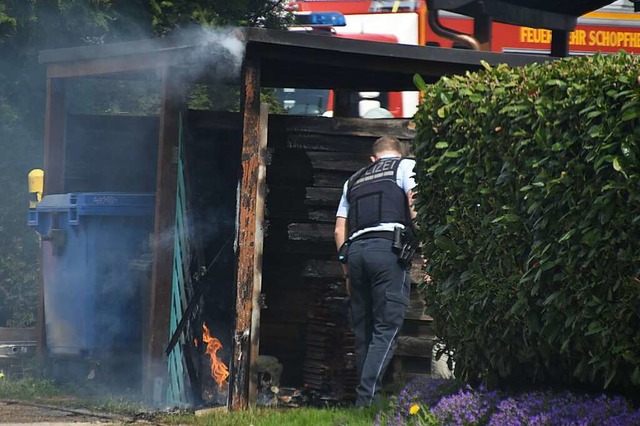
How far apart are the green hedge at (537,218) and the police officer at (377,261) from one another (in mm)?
1037

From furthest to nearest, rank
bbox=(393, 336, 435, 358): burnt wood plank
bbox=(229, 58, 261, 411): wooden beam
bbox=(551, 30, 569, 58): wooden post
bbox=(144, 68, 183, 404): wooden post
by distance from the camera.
→ bbox=(551, 30, 569, 58): wooden post → bbox=(393, 336, 435, 358): burnt wood plank → bbox=(144, 68, 183, 404): wooden post → bbox=(229, 58, 261, 411): wooden beam

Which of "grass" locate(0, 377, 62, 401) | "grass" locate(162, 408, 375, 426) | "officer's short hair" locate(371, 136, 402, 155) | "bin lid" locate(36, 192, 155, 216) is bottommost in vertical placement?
"grass" locate(0, 377, 62, 401)

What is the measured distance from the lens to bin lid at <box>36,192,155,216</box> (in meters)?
8.95

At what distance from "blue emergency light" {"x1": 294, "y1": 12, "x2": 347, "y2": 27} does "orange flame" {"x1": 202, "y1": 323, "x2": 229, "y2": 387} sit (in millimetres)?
6642

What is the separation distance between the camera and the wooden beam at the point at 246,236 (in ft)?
25.7

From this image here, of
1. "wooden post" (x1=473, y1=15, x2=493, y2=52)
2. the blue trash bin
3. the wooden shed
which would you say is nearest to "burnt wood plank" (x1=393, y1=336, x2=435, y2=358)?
the wooden shed

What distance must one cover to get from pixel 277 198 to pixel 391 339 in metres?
2.03

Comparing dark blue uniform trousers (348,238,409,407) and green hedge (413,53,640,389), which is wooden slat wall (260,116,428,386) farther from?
green hedge (413,53,640,389)

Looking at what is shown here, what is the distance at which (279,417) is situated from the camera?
7227mm

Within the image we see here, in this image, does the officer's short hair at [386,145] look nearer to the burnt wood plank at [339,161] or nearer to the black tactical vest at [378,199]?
the black tactical vest at [378,199]

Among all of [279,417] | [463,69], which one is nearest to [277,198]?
[463,69]

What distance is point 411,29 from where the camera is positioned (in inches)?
613

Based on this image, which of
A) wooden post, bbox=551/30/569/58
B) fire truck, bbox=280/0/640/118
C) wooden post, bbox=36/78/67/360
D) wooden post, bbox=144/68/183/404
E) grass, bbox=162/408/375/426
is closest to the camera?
grass, bbox=162/408/375/426

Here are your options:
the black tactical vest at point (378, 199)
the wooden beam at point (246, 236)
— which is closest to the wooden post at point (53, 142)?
the wooden beam at point (246, 236)
